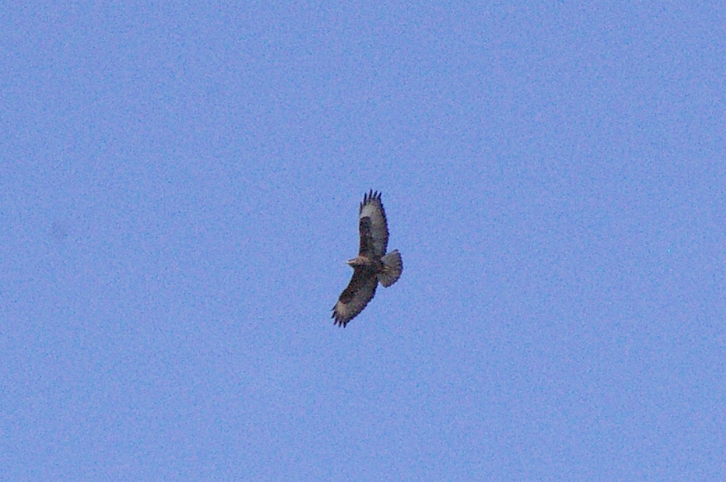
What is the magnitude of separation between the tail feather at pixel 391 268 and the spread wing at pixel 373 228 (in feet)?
0.68

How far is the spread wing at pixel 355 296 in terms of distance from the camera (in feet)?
161

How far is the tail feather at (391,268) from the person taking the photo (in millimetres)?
48750

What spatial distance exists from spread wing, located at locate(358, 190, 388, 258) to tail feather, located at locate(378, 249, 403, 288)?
208 millimetres

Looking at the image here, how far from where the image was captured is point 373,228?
48.8 metres

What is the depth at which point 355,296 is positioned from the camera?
50.0 m

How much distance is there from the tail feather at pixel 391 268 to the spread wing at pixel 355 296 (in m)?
0.40

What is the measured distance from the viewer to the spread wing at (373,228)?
48.6 metres

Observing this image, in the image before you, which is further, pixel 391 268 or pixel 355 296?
pixel 355 296

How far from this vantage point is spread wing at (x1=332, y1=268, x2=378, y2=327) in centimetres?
4919

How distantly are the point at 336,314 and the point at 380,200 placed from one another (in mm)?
3577

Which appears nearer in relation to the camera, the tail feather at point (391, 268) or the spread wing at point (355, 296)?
the tail feather at point (391, 268)

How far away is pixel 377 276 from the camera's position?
4903cm

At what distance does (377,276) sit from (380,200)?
2031mm

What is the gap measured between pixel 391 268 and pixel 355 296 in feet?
5.76
